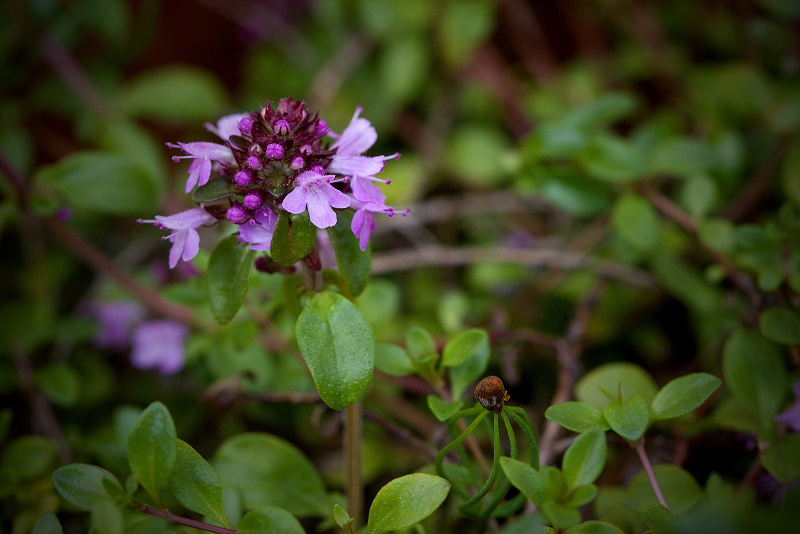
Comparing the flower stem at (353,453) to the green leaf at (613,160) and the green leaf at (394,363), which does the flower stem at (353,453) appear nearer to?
the green leaf at (394,363)

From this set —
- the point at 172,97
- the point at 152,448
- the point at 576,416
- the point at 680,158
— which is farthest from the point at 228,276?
the point at 172,97

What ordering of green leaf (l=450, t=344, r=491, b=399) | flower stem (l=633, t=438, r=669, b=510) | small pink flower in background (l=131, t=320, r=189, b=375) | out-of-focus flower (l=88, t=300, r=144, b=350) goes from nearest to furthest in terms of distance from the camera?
flower stem (l=633, t=438, r=669, b=510)
green leaf (l=450, t=344, r=491, b=399)
small pink flower in background (l=131, t=320, r=189, b=375)
out-of-focus flower (l=88, t=300, r=144, b=350)

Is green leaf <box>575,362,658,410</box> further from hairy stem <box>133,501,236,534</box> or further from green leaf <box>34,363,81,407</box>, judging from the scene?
green leaf <box>34,363,81,407</box>

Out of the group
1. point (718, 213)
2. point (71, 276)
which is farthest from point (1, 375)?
point (718, 213)

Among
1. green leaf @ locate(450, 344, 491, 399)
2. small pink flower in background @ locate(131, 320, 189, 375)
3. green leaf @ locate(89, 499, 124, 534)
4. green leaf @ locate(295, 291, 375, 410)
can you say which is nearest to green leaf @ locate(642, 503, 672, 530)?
green leaf @ locate(450, 344, 491, 399)

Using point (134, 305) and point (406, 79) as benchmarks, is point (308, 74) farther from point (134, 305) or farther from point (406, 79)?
point (134, 305)

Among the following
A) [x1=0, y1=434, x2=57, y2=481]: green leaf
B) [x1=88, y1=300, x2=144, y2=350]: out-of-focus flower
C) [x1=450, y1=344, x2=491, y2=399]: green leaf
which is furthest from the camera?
[x1=88, y1=300, x2=144, y2=350]: out-of-focus flower

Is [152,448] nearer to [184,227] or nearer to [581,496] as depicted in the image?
[184,227]
